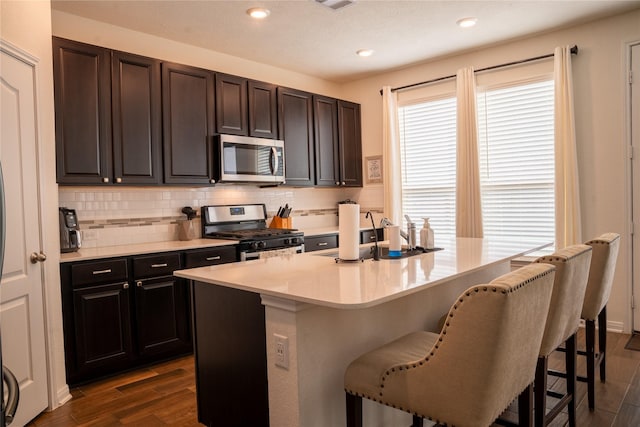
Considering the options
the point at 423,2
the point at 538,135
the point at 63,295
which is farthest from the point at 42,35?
the point at 538,135

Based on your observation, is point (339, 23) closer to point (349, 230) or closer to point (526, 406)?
point (349, 230)

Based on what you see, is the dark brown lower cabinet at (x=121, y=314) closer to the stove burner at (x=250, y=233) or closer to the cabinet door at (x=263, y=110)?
the stove burner at (x=250, y=233)

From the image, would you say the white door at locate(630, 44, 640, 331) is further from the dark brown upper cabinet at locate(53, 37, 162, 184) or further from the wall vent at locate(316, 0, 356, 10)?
the dark brown upper cabinet at locate(53, 37, 162, 184)

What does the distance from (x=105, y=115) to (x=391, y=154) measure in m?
3.00

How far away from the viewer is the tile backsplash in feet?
11.5

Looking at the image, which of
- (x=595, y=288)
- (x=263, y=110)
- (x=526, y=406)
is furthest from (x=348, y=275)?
(x=263, y=110)

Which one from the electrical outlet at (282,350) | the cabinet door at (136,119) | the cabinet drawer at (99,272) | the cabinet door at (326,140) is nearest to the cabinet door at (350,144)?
the cabinet door at (326,140)

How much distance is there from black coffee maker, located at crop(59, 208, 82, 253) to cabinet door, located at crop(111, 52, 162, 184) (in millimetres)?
405

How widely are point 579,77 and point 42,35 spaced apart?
4.14 metres

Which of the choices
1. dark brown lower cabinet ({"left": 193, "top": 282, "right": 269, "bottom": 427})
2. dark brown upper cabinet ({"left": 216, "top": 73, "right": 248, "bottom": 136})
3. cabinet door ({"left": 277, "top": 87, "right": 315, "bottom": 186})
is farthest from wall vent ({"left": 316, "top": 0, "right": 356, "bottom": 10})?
dark brown lower cabinet ({"left": 193, "top": 282, "right": 269, "bottom": 427})

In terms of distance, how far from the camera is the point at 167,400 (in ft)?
8.95

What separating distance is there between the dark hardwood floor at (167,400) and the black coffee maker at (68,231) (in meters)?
0.96

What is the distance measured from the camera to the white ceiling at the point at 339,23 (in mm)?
3381

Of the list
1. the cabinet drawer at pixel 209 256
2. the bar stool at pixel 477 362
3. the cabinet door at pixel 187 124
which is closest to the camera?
the bar stool at pixel 477 362
